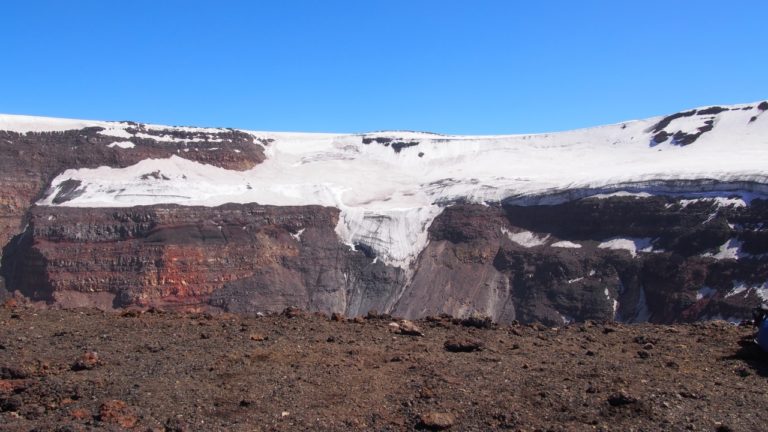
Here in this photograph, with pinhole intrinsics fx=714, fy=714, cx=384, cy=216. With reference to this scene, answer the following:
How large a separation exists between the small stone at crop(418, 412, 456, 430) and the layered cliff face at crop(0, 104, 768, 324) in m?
40.7

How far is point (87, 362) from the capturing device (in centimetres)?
1098

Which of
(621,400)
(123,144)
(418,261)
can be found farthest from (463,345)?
(123,144)

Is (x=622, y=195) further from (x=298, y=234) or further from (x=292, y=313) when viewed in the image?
(x=292, y=313)

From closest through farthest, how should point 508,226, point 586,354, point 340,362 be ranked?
point 340,362 < point 586,354 < point 508,226

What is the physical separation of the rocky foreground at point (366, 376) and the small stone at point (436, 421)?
0.06ft

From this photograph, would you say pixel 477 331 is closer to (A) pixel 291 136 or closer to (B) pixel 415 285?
(B) pixel 415 285

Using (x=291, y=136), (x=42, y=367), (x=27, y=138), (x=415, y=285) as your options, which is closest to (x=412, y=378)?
(x=42, y=367)

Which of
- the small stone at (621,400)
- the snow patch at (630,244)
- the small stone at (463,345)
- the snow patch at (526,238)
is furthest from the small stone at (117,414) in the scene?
the snow patch at (526,238)

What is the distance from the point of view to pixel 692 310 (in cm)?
4772

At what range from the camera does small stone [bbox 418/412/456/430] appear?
29.3ft

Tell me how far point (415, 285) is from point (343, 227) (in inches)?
496

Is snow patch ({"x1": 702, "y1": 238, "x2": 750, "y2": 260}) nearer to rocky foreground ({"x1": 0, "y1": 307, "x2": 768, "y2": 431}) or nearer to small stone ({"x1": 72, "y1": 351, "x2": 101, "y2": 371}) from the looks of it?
rocky foreground ({"x1": 0, "y1": 307, "x2": 768, "y2": 431})

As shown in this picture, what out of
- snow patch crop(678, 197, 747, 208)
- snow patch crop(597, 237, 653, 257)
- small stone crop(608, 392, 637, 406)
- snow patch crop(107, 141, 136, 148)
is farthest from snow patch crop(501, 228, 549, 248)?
small stone crop(608, 392, 637, 406)

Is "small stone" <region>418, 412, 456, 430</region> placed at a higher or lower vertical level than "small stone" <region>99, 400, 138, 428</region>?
lower
